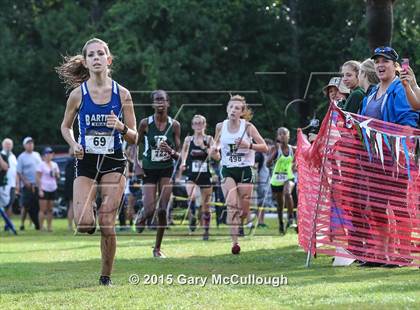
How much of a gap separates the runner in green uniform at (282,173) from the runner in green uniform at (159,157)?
19.8ft

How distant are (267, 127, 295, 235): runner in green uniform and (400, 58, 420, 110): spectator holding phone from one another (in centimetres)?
949

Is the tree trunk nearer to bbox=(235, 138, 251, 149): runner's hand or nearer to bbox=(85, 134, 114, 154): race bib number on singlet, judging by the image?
bbox=(235, 138, 251, 149): runner's hand

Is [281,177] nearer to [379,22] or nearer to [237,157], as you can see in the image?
[237,157]

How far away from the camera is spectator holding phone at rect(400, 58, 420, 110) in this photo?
8.93 m

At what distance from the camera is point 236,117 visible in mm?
13719

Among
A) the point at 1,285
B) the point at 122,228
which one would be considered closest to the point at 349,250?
the point at 1,285

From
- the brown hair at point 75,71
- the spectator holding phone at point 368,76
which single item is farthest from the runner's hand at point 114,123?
the spectator holding phone at point 368,76

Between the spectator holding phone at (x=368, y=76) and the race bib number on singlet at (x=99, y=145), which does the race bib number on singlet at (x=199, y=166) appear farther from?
the race bib number on singlet at (x=99, y=145)

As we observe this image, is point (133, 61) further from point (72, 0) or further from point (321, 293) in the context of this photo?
point (321, 293)

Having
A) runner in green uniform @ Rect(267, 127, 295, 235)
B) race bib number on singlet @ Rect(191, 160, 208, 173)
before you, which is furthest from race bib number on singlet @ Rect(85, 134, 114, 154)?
runner in green uniform @ Rect(267, 127, 295, 235)

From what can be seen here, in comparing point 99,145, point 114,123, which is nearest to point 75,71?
point 99,145

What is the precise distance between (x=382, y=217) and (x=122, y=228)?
1297cm

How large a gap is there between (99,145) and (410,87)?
311 cm

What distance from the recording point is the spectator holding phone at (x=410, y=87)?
8.93 m
